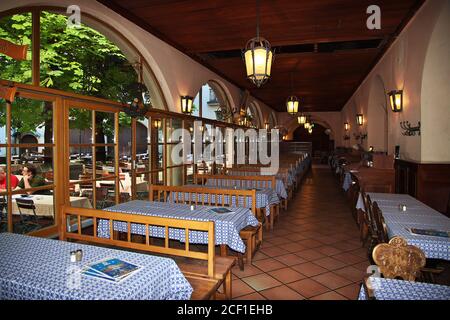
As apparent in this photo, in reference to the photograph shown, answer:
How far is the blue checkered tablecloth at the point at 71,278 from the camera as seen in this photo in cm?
168

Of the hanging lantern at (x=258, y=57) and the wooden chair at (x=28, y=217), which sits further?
the wooden chair at (x=28, y=217)

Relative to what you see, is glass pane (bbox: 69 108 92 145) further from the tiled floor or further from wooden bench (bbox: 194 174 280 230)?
the tiled floor

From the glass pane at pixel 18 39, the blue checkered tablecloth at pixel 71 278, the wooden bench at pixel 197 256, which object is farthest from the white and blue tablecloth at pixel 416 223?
the glass pane at pixel 18 39

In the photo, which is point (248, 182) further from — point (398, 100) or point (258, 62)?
point (398, 100)

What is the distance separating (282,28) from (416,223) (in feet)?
13.2

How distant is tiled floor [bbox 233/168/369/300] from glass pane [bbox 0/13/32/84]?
12.0ft

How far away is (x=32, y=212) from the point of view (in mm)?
3773

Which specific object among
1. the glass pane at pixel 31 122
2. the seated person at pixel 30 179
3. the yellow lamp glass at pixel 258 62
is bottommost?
the seated person at pixel 30 179

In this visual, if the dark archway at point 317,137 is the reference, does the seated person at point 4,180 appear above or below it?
below

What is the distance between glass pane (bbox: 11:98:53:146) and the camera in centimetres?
348

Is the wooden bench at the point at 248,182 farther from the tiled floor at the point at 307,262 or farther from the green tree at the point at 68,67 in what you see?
the green tree at the point at 68,67

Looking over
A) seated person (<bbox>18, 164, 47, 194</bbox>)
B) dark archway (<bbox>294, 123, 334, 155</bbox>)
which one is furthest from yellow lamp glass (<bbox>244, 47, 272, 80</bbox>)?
dark archway (<bbox>294, 123, 334, 155</bbox>)

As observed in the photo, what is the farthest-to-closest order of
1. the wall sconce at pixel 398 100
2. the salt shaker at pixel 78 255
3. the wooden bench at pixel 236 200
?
the wall sconce at pixel 398 100 < the wooden bench at pixel 236 200 < the salt shaker at pixel 78 255
